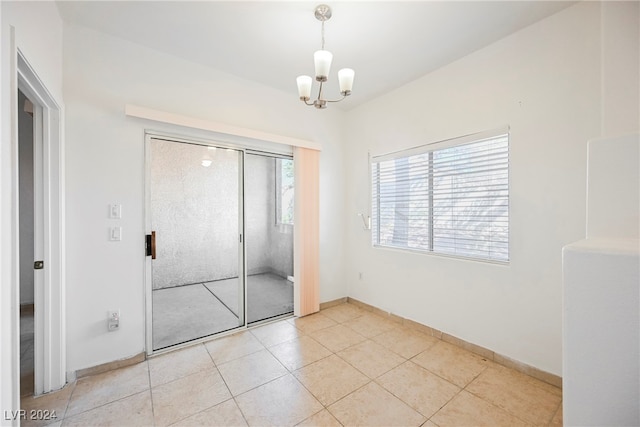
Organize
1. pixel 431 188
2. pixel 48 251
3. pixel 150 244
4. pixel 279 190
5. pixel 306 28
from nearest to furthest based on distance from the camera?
pixel 48 251
pixel 306 28
pixel 150 244
pixel 431 188
pixel 279 190

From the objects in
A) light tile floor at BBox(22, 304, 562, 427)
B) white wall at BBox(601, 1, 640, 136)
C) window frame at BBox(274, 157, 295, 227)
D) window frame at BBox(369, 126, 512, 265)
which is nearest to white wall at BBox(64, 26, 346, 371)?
light tile floor at BBox(22, 304, 562, 427)

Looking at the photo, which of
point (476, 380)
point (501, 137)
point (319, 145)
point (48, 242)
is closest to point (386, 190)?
point (319, 145)

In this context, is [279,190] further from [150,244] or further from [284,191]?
[150,244]

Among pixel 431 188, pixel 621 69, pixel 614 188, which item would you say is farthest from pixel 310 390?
pixel 621 69

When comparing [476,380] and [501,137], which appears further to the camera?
[501,137]

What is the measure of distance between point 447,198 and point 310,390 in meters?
2.16

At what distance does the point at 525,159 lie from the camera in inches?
85.8

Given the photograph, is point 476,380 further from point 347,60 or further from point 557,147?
point 347,60

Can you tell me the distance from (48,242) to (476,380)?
3.44 m

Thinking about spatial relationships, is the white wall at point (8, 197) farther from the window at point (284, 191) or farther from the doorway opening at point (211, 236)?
the window at point (284, 191)

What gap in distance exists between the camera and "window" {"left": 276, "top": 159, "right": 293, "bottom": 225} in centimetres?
349

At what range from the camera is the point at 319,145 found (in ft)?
11.5

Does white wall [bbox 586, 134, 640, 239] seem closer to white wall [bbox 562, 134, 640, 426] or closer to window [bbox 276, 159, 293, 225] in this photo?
white wall [bbox 562, 134, 640, 426]

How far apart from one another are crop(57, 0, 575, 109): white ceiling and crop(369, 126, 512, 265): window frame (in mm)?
813
